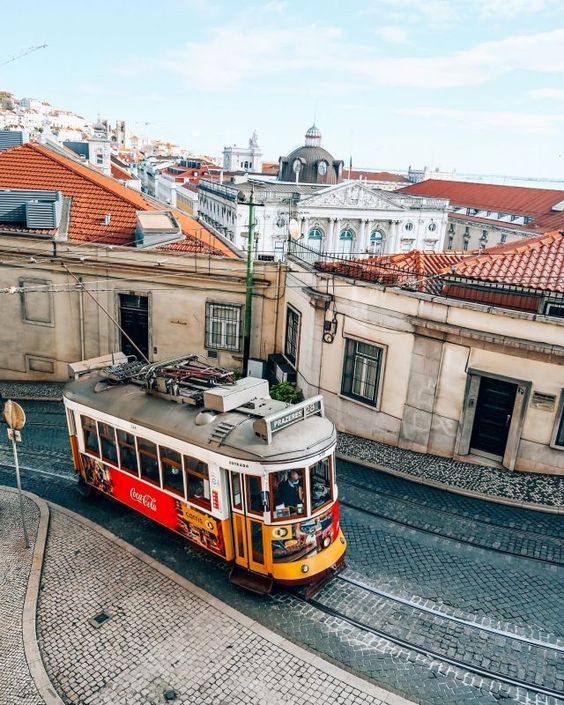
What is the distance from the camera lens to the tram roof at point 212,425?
996 cm

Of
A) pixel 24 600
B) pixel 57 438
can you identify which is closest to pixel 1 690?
pixel 24 600

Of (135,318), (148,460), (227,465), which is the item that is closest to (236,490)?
(227,465)

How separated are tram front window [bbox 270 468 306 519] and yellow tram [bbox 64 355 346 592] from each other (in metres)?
0.02

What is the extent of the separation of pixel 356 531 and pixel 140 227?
1400 centimetres

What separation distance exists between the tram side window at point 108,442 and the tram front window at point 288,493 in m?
4.20

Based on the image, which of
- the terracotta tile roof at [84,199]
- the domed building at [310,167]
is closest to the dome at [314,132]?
the domed building at [310,167]

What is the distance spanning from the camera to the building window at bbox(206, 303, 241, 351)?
20844 millimetres

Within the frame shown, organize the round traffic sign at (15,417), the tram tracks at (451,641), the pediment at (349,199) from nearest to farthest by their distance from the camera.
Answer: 1. the tram tracks at (451,641)
2. the round traffic sign at (15,417)
3. the pediment at (349,199)

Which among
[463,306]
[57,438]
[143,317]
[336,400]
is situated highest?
[463,306]

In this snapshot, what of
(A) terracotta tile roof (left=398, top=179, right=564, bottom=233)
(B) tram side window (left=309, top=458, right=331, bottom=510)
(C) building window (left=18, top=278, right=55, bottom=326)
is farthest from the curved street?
(A) terracotta tile roof (left=398, top=179, right=564, bottom=233)

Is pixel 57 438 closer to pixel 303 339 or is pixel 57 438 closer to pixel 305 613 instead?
pixel 303 339

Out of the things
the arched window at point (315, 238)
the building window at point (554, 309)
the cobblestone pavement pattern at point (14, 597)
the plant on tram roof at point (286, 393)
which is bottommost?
the cobblestone pavement pattern at point (14, 597)

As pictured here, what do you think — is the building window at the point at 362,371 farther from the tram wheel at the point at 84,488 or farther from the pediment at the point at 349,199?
the pediment at the point at 349,199

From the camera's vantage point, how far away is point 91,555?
39.9 feet
